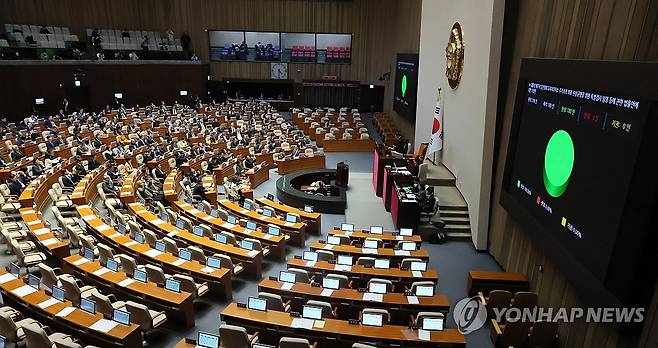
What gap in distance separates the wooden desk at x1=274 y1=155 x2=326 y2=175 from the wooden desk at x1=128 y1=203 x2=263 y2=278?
7502 mm

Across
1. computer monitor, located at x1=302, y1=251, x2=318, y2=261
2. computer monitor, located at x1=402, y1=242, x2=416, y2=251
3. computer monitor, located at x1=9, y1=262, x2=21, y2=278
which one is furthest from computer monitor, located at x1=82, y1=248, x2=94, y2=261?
computer monitor, located at x1=402, y1=242, x2=416, y2=251

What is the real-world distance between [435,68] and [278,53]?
752 inches

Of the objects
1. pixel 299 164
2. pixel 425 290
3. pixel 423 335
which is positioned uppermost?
pixel 423 335

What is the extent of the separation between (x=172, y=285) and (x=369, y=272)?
13.0ft

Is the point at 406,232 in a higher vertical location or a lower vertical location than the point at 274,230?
lower

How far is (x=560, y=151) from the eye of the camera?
783 centimetres

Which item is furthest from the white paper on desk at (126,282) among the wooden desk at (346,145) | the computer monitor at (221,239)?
the wooden desk at (346,145)

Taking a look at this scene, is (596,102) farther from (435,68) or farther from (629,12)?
(435,68)

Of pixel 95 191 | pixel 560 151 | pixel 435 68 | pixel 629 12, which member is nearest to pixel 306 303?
pixel 560 151

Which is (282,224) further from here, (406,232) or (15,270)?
(15,270)

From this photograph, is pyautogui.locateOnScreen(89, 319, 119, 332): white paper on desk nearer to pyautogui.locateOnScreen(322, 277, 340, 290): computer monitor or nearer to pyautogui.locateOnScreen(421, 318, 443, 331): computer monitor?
pyautogui.locateOnScreen(322, 277, 340, 290): computer monitor

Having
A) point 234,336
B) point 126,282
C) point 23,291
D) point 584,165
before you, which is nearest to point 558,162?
point 584,165

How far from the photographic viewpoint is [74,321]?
23.0 ft

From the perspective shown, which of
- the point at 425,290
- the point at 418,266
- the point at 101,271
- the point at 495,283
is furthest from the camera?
the point at 418,266
